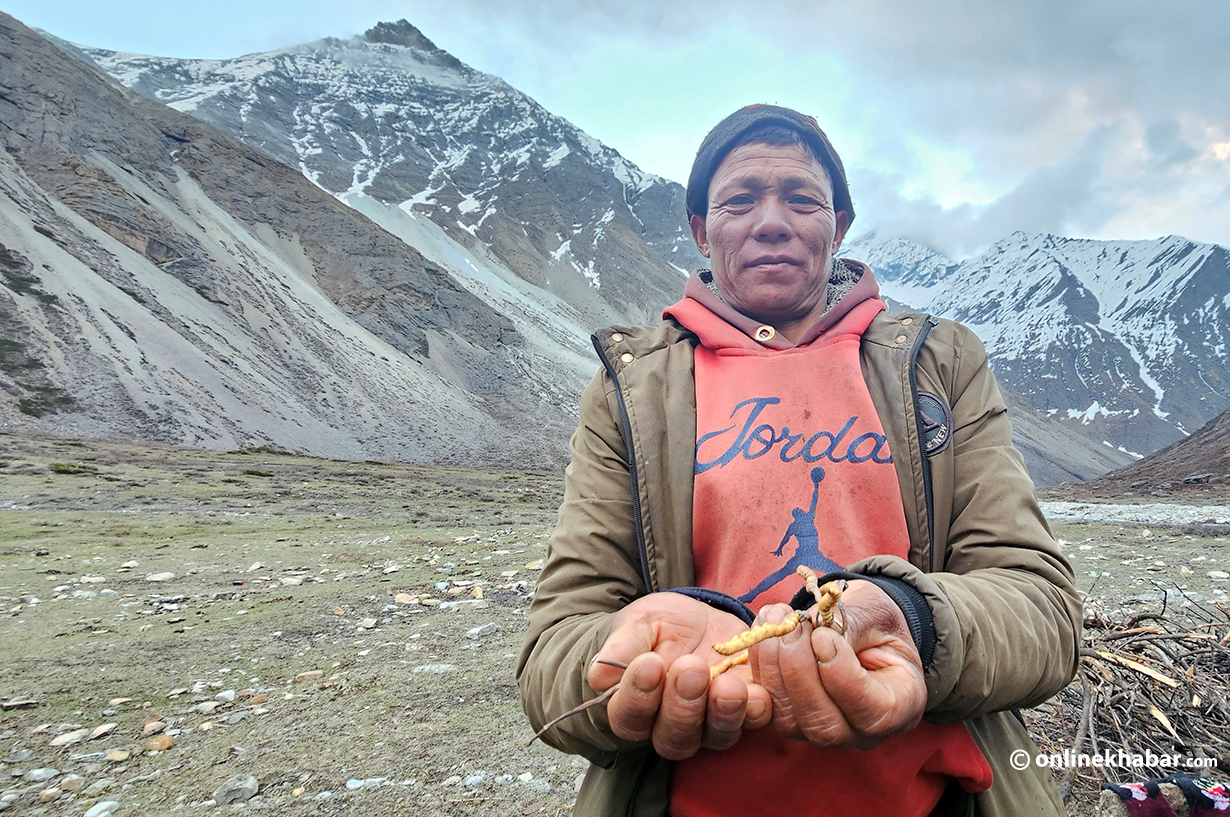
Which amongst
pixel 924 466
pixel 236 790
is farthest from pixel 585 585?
pixel 236 790

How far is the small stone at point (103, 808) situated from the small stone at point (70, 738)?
68 cm

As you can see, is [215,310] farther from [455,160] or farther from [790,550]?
[455,160]

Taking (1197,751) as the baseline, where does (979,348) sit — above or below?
above

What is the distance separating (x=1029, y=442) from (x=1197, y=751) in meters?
105

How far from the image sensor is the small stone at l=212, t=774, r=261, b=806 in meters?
2.74

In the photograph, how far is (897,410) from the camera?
5.39 feet

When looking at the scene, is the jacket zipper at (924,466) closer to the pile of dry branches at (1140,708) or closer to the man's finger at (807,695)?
the man's finger at (807,695)

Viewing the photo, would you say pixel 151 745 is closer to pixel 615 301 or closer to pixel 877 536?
pixel 877 536

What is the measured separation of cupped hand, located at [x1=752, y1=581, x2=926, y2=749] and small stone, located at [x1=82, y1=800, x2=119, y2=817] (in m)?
3.06

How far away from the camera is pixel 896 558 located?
1.27 metres

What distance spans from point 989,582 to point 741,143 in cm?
153

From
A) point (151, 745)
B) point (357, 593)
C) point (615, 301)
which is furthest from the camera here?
point (615, 301)

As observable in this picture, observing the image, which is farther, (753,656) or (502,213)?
(502,213)

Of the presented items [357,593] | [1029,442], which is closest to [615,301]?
[1029,442]
